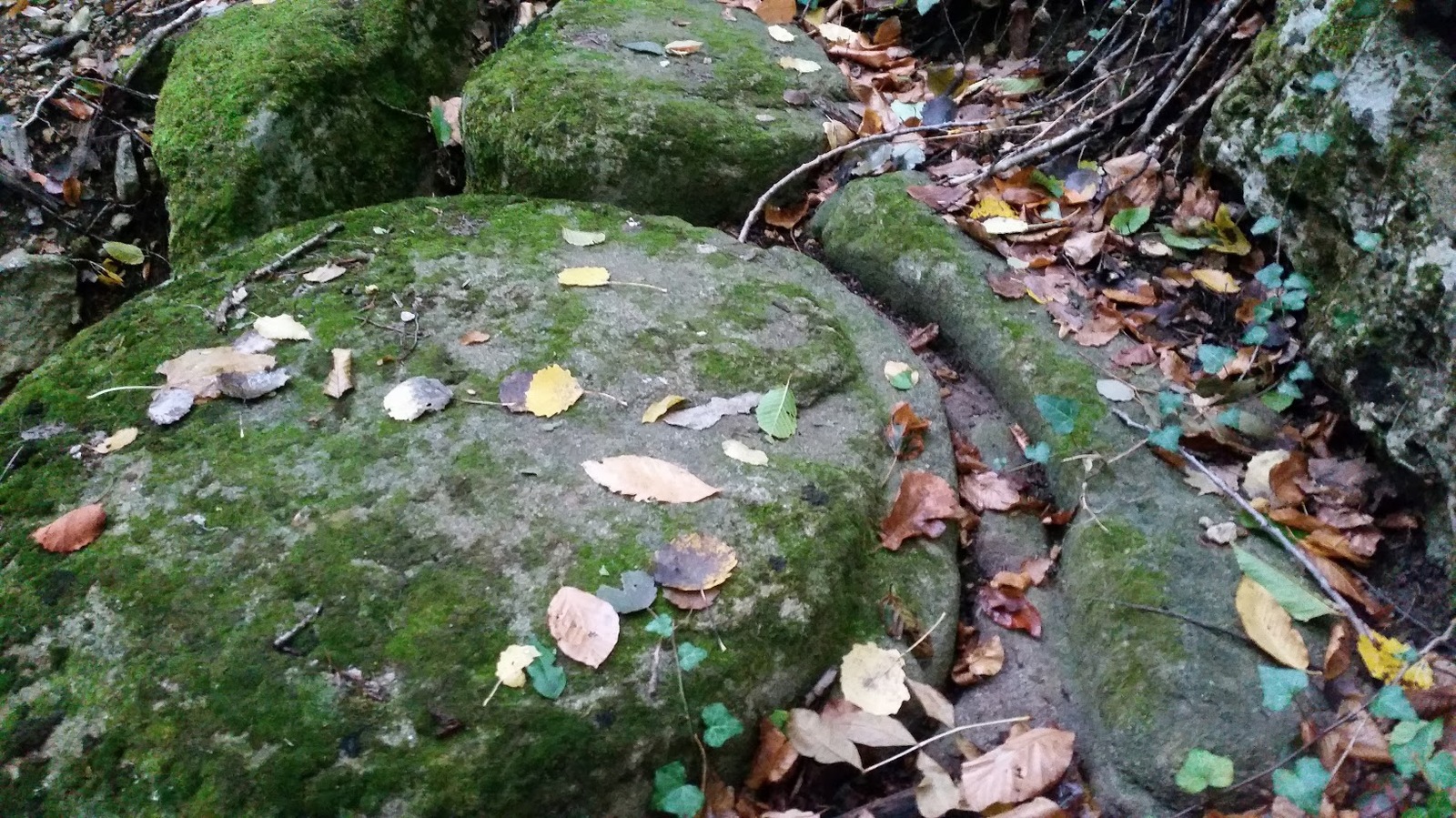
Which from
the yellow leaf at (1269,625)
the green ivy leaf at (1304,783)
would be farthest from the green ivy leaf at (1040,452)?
the green ivy leaf at (1304,783)

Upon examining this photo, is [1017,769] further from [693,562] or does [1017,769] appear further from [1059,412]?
[1059,412]

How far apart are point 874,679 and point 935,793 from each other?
0.26 meters

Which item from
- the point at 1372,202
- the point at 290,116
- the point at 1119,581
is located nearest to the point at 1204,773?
the point at 1119,581

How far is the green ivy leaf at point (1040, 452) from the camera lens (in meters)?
2.53

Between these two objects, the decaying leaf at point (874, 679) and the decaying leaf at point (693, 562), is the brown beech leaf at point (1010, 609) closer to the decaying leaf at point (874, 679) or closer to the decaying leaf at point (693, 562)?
the decaying leaf at point (874, 679)

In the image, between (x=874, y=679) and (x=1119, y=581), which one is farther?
(x=1119, y=581)

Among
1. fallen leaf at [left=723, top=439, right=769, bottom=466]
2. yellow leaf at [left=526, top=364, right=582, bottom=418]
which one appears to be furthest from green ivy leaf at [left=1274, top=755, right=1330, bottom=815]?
yellow leaf at [left=526, top=364, right=582, bottom=418]

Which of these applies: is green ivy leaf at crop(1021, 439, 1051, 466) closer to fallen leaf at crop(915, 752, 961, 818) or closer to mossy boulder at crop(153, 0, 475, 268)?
fallen leaf at crop(915, 752, 961, 818)

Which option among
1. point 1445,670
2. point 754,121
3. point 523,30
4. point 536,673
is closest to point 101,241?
point 523,30

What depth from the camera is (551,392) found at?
2383 mm

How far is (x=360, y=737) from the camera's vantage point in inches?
67.2

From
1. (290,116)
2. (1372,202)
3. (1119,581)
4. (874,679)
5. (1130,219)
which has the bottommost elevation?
(874,679)

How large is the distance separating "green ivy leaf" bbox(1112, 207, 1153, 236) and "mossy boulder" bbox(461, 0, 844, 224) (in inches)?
47.9

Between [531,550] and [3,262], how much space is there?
346 cm
